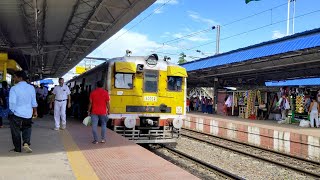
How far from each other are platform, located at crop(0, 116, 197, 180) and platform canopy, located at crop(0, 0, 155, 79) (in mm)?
6338

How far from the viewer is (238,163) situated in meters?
10.9

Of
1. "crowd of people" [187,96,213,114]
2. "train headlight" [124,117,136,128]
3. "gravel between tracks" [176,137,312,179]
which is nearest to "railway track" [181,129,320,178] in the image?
"gravel between tracks" [176,137,312,179]

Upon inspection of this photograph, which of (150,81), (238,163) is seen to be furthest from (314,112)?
(150,81)

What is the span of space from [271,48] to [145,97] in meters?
7.34

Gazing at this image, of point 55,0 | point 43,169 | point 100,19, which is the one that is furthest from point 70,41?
point 43,169

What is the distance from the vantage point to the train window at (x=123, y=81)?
1162 cm

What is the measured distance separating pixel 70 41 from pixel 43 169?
17.6 meters

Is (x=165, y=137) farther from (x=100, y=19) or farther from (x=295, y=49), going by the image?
(x=100, y=19)

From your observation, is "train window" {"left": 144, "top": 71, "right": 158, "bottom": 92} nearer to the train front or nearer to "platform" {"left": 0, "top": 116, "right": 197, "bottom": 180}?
the train front

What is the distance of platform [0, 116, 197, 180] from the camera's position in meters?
5.70

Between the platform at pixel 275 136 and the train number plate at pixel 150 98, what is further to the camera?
the platform at pixel 275 136

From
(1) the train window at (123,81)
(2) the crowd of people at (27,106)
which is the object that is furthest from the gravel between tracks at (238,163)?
(2) the crowd of people at (27,106)

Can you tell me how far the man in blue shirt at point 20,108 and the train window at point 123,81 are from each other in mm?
4337

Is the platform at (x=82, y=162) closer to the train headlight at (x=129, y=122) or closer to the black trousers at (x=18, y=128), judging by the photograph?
the black trousers at (x=18, y=128)
